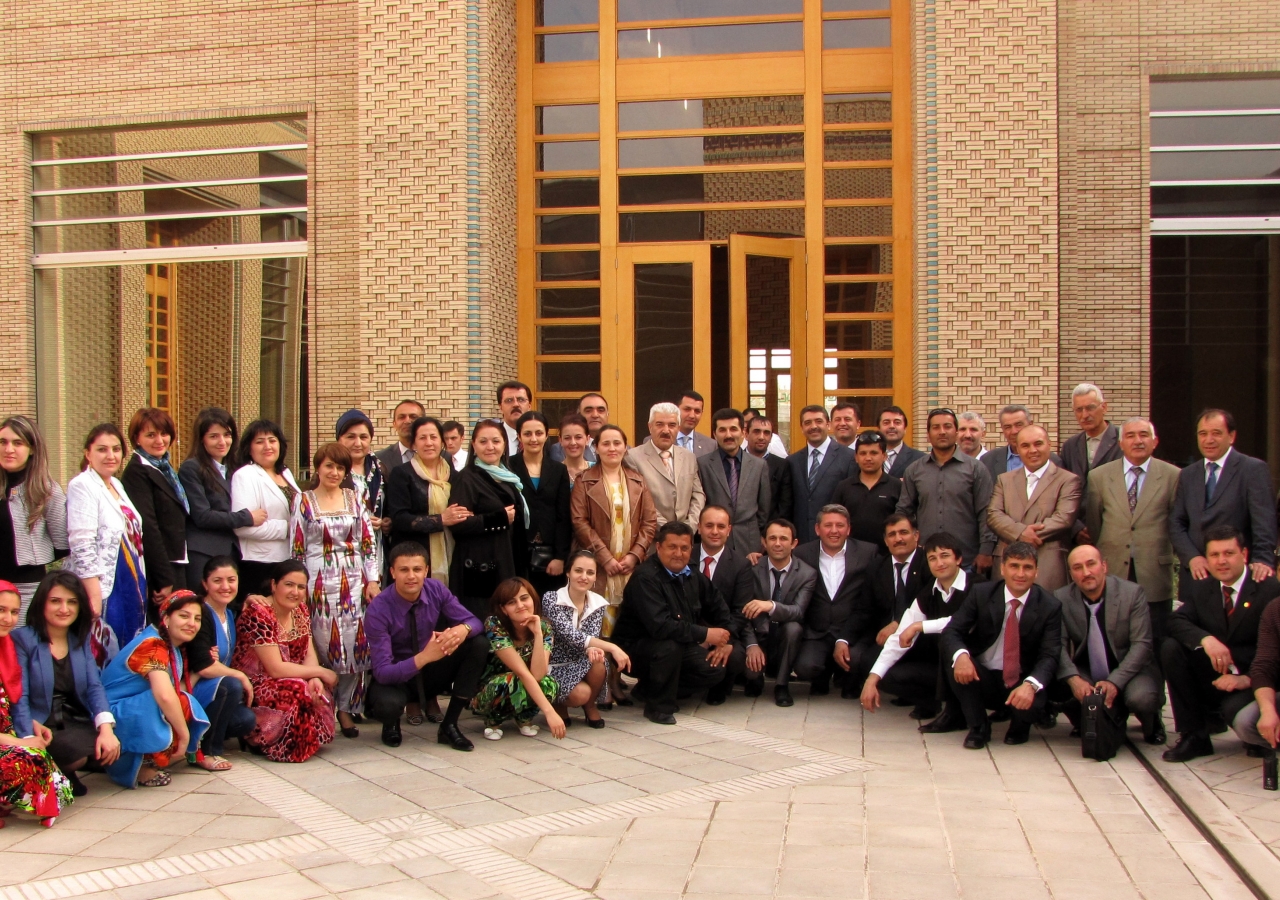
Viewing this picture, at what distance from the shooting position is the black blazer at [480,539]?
22.9 ft

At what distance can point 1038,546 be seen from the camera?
7125 mm

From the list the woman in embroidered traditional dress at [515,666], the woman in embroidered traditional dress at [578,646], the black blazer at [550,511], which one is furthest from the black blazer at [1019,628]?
the black blazer at [550,511]

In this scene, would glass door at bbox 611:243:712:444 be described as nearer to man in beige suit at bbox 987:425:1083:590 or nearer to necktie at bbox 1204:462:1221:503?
man in beige suit at bbox 987:425:1083:590

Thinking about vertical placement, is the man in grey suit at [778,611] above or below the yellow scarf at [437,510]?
below

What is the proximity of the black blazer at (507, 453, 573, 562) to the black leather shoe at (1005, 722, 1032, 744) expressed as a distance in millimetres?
2898

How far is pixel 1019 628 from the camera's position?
6309 mm

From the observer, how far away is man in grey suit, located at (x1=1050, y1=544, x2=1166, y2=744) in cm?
615

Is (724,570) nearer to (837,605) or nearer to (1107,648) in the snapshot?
(837,605)

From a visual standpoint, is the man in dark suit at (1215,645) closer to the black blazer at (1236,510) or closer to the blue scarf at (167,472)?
the black blazer at (1236,510)

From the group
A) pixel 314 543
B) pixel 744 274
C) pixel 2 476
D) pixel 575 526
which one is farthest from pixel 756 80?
pixel 2 476

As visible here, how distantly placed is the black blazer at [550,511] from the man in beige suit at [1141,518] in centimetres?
340

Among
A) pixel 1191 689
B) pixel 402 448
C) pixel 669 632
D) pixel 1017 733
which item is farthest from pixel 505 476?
pixel 1191 689

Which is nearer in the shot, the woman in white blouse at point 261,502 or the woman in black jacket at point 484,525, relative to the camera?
the woman in white blouse at point 261,502

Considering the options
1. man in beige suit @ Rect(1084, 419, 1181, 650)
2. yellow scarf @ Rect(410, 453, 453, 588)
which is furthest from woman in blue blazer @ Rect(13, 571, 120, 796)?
man in beige suit @ Rect(1084, 419, 1181, 650)
